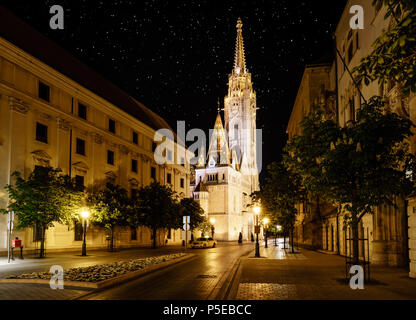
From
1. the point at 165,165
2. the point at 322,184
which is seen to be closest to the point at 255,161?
the point at 165,165

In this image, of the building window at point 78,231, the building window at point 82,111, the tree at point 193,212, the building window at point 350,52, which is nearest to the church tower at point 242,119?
the tree at point 193,212

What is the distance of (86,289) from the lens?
12641 mm

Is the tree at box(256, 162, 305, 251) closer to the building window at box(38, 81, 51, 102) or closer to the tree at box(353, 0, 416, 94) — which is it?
the building window at box(38, 81, 51, 102)

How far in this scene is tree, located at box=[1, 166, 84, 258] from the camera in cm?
2797

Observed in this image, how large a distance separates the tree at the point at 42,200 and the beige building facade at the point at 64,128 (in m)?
1.27

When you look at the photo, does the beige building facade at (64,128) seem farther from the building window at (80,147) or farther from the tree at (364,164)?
the tree at (364,164)

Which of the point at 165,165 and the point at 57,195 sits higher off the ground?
the point at 165,165

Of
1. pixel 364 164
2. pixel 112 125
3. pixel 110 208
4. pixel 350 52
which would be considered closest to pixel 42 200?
pixel 110 208

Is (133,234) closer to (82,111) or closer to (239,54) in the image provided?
(82,111)

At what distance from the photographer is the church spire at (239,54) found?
134 metres

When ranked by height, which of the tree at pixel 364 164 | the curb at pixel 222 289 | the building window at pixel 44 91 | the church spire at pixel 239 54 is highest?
the church spire at pixel 239 54

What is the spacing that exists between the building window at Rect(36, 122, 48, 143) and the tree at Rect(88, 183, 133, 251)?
21.5 ft

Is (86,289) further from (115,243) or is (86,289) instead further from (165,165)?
(165,165)
